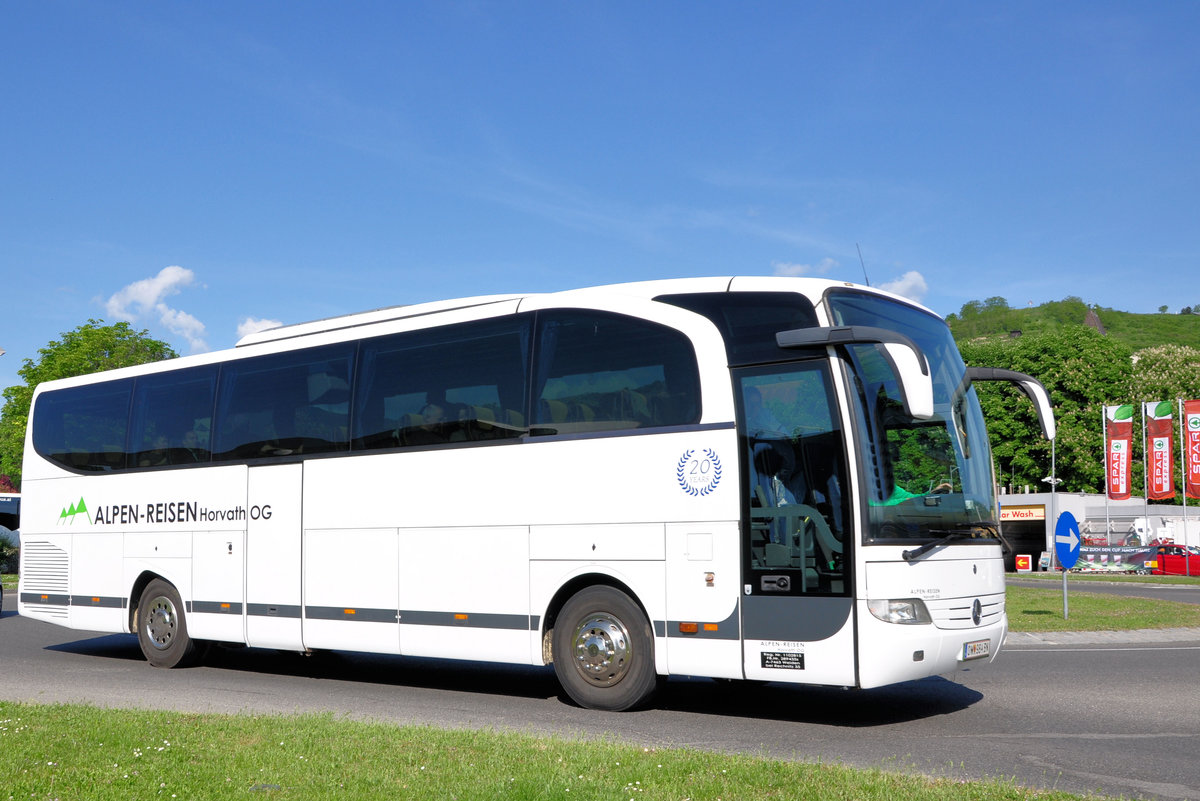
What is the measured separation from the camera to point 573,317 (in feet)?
35.4

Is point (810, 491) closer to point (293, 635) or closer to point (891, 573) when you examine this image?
point (891, 573)

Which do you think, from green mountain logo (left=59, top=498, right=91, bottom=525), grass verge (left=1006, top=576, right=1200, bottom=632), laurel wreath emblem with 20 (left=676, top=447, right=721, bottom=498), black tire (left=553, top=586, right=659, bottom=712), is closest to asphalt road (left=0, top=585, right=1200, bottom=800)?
black tire (left=553, top=586, right=659, bottom=712)

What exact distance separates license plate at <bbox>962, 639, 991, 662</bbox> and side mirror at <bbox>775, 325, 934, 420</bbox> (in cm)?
202

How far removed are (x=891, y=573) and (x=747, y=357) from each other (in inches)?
84.8

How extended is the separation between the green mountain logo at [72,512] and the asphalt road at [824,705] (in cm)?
189

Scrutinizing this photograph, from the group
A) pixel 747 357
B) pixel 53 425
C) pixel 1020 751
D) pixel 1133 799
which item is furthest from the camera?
pixel 53 425

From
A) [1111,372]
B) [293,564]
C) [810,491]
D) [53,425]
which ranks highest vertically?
[1111,372]

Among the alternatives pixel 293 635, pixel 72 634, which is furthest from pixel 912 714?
pixel 72 634

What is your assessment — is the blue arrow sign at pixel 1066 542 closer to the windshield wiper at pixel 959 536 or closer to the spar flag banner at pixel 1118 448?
the windshield wiper at pixel 959 536

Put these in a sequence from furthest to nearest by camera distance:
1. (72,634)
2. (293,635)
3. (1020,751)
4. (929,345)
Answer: (72,634), (293,635), (929,345), (1020,751)

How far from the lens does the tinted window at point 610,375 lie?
9.98 meters

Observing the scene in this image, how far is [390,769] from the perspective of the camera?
696 centimetres

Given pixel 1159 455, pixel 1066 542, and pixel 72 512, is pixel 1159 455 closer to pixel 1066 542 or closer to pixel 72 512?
pixel 1066 542

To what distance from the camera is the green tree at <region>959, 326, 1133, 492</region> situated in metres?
63.8
